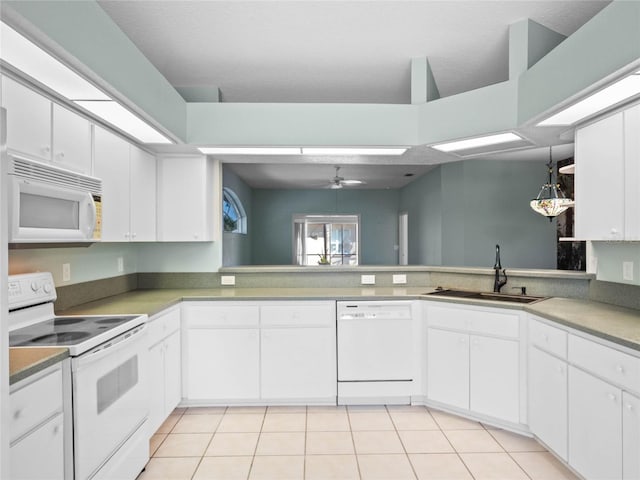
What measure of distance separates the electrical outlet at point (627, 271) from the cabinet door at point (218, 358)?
2511 mm

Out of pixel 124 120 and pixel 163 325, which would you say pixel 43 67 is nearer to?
pixel 124 120

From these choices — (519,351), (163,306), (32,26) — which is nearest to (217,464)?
(163,306)

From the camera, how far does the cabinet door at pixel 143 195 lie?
9.67 ft

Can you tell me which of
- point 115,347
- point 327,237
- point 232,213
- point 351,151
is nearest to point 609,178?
point 351,151

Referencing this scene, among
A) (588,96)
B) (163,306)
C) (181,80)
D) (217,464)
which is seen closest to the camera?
(588,96)

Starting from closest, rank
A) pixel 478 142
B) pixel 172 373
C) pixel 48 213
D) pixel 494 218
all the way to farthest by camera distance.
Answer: pixel 48 213 < pixel 172 373 < pixel 478 142 < pixel 494 218

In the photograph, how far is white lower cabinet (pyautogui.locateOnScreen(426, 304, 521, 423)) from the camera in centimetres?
267

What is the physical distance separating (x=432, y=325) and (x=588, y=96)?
70.1 inches

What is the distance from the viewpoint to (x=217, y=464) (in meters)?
2.36

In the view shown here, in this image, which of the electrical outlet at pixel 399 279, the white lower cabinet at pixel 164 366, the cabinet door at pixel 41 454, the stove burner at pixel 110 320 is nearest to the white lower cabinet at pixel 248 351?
the white lower cabinet at pixel 164 366

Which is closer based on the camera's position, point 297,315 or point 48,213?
point 48,213

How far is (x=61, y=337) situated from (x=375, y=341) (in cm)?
208

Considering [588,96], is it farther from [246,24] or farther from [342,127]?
[246,24]

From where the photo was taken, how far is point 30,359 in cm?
153
